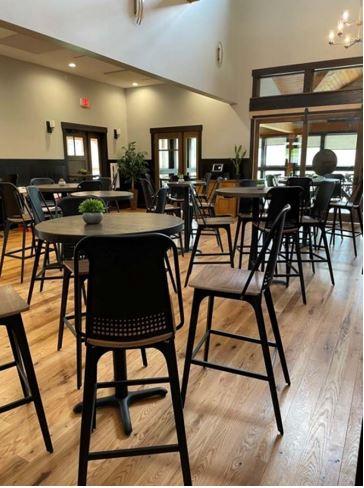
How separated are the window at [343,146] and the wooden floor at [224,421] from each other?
18.5 ft

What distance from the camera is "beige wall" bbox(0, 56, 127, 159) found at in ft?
21.9

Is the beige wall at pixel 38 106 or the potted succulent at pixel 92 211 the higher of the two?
the beige wall at pixel 38 106

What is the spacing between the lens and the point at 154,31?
5012 mm

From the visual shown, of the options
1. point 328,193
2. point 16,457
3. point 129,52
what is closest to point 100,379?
point 16,457

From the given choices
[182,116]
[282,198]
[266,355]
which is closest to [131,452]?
[266,355]

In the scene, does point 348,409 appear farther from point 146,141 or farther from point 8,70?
point 146,141

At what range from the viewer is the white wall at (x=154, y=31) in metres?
3.55

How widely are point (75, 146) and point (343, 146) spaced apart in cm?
598

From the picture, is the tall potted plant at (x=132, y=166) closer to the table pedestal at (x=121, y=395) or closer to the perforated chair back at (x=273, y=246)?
the table pedestal at (x=121, y=395)

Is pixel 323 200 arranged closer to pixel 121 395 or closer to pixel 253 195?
pixel 253 195

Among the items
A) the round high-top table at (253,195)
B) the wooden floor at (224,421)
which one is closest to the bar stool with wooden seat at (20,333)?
the wooden floor at (224,421)

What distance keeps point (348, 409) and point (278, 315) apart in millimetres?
1151

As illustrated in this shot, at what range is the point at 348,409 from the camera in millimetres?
1765

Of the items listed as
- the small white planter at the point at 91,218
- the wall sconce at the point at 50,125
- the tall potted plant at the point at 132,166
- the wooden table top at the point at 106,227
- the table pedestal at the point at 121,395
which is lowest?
the table pedestal at the point at 121,395
